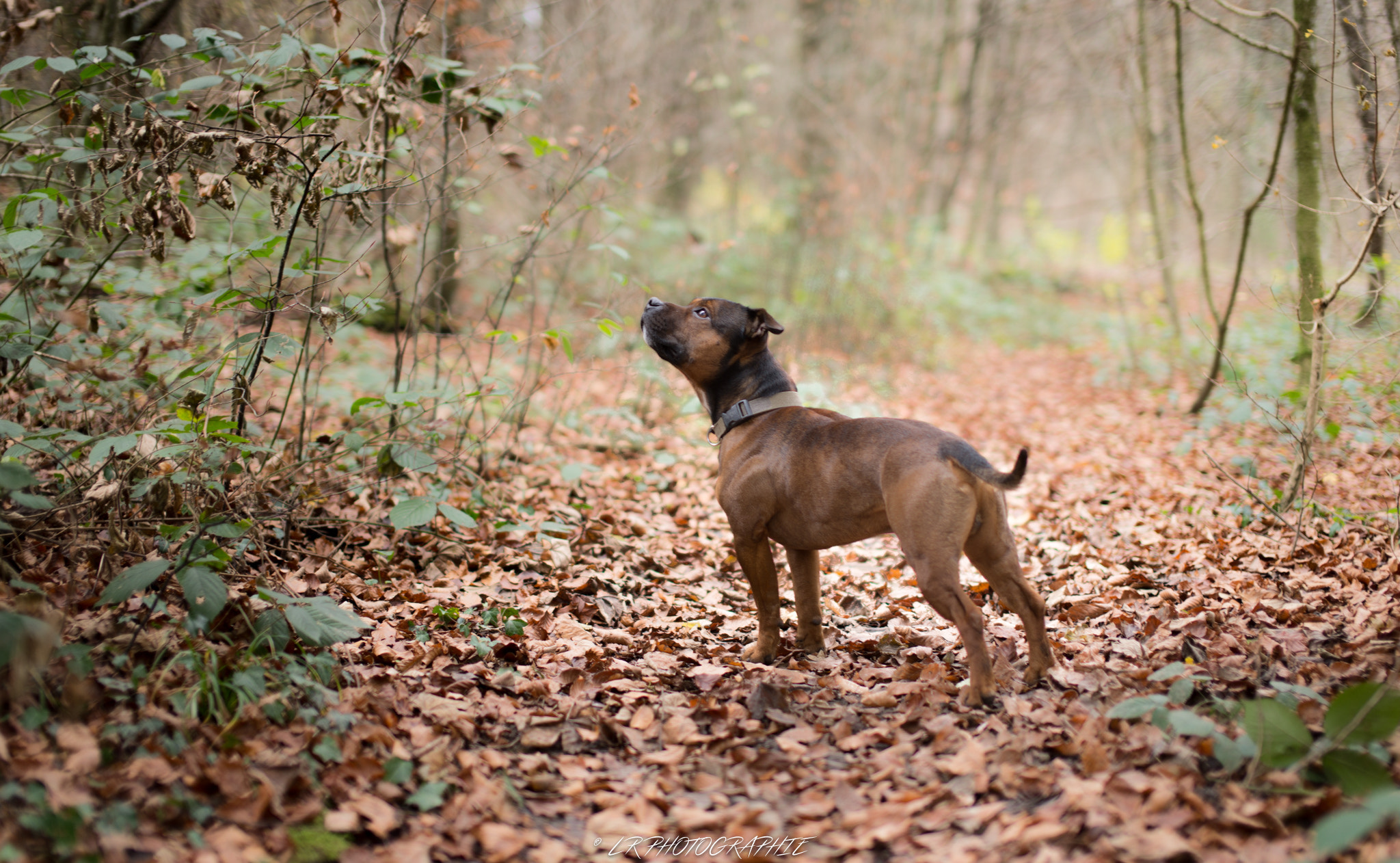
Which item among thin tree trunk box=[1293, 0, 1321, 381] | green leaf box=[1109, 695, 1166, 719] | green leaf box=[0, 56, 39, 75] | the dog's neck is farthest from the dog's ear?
thin tree trunk box=[1293, 0, 1321, 381]

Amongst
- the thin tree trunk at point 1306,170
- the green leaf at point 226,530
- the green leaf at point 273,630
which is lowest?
the green leaf at point 273,630

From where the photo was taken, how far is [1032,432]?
10328mm

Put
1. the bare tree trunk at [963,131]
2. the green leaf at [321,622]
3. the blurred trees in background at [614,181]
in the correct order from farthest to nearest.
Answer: the bare tree trunk at [963,131]
the blurred trees in background at [614,181]
the green leaf at [321,622]

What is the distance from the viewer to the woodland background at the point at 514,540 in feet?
9.16

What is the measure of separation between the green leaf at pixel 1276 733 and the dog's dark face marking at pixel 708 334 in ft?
9.44

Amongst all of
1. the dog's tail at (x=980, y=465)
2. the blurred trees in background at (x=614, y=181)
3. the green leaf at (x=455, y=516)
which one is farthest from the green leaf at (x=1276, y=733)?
the green leaf at (x=455, y=516)

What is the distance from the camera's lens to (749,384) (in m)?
4.79

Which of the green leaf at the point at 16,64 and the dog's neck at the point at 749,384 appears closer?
the green leaf at the point at 16,64

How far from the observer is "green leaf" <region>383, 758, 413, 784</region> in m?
2.97

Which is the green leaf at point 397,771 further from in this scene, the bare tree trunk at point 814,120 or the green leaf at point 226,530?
the bare tree trunk at point 814,120

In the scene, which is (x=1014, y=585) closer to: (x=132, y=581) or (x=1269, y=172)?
(x=132, y=581)

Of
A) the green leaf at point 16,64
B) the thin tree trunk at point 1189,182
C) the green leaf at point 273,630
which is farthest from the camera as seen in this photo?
the thin tree trunk at point 1189,182

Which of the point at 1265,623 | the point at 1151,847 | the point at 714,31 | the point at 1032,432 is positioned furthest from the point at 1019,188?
the point at 1151,847

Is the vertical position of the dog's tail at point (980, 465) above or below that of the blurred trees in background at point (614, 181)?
below
